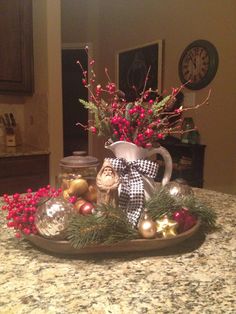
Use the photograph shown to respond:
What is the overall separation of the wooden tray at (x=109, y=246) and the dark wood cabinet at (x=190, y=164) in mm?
2107

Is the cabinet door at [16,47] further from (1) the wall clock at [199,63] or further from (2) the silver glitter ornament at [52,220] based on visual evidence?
(2) the silver glitter ornament at [52,220]

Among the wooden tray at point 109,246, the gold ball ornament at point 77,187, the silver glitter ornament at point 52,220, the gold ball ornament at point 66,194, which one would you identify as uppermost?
the gold ball ornament at point 77,187

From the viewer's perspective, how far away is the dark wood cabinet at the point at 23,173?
2277 mm

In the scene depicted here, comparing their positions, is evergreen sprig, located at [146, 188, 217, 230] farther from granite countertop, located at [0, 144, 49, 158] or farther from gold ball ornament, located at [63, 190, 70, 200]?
granite countertop, located at [0, 144, 49, 158]

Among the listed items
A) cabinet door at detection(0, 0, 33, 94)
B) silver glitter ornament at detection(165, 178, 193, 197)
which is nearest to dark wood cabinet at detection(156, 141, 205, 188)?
cabinet door at detection(0, 0, 33, 94)

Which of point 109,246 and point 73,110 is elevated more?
point 73,110

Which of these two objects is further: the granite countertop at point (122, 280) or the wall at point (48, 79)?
the wall at point (48, 79)

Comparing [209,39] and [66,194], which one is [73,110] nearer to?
[209,39]

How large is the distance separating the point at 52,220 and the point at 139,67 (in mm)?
3029

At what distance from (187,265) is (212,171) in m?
2.29

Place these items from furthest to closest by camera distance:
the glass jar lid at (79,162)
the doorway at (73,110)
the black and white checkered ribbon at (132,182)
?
the doorway at (73,110), the glass jar lid at (79,162), the black and white checkered ribbon at (132,182)

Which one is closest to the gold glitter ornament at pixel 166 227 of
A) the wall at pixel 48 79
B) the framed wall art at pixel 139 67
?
the wall at pixel 48 79

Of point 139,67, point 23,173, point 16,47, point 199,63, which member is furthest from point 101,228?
point 139,67

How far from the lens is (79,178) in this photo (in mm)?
843
